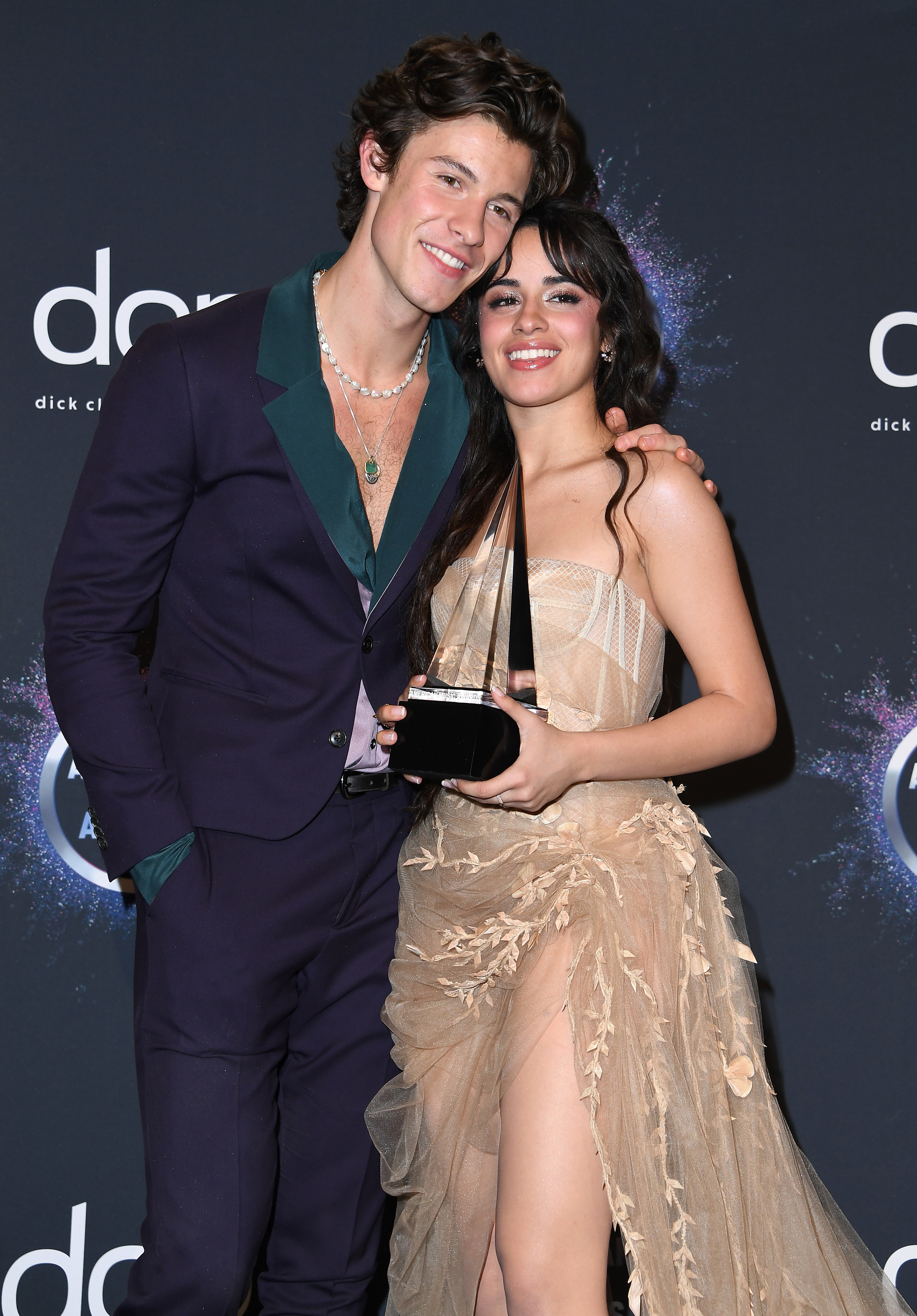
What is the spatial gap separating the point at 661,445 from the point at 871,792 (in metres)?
0.99

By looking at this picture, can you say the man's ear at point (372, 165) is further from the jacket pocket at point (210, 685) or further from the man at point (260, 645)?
the jacket pocket at point (210, 685)

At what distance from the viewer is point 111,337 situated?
241 cm

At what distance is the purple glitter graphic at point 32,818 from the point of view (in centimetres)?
241

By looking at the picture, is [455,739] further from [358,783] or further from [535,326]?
[535,326]

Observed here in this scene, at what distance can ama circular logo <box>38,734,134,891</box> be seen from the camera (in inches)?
95.5

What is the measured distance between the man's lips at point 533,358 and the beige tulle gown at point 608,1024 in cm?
36

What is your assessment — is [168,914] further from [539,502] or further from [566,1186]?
[539,502]

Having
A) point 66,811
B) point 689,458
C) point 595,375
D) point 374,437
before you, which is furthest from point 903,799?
point 66,811

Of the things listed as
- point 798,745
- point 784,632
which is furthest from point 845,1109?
point 784,632

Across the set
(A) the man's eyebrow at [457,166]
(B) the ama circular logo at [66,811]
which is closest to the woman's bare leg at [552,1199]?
(B) the ama circular logo at [66,811]

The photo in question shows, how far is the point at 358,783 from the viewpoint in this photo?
1.88 meters

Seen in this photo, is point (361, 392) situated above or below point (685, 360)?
below

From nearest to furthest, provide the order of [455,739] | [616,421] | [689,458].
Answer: [455,739]
[689,458]
[616,421]

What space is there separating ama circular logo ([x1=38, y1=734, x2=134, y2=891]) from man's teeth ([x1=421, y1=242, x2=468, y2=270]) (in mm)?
1261
